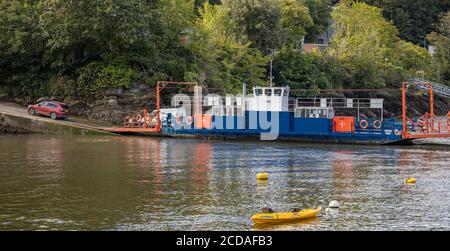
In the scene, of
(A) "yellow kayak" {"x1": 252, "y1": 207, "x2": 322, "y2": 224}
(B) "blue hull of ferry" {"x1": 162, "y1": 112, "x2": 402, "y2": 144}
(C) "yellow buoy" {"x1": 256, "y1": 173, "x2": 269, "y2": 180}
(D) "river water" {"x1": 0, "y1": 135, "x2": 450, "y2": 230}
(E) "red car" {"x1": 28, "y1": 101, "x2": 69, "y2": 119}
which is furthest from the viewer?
(E) "red car" {"x1": 28, "y1": 101, "x2": 69, "y2": 119}

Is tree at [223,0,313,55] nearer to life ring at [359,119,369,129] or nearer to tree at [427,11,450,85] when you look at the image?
life ring at [359,119,369,129]

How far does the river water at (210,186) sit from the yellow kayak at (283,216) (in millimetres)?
259

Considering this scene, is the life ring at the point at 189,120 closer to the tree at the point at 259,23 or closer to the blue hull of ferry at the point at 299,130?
the blue hull of ferry at the point at 299,130

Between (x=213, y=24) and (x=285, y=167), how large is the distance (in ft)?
140

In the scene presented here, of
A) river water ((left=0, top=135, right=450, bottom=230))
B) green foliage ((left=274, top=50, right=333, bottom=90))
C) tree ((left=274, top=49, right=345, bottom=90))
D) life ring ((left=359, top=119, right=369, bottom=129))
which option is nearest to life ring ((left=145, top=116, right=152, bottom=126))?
river water ((left=0, top=135, right=450, bottom=230))

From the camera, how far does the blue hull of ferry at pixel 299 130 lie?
170 feet

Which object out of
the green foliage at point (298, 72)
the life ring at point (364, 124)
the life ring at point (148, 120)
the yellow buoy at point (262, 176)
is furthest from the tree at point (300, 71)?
the yellow buoy at point (262, 176)

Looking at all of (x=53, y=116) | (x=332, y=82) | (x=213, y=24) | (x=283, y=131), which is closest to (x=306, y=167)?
(x=283, y=131)

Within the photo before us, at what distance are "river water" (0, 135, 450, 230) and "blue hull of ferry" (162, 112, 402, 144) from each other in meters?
2.02

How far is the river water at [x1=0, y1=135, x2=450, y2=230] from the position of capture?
2562 centimetres

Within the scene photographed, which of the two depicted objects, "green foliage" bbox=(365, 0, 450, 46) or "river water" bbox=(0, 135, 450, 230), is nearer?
"river water" bbox=(0, 135, 450, 230)
